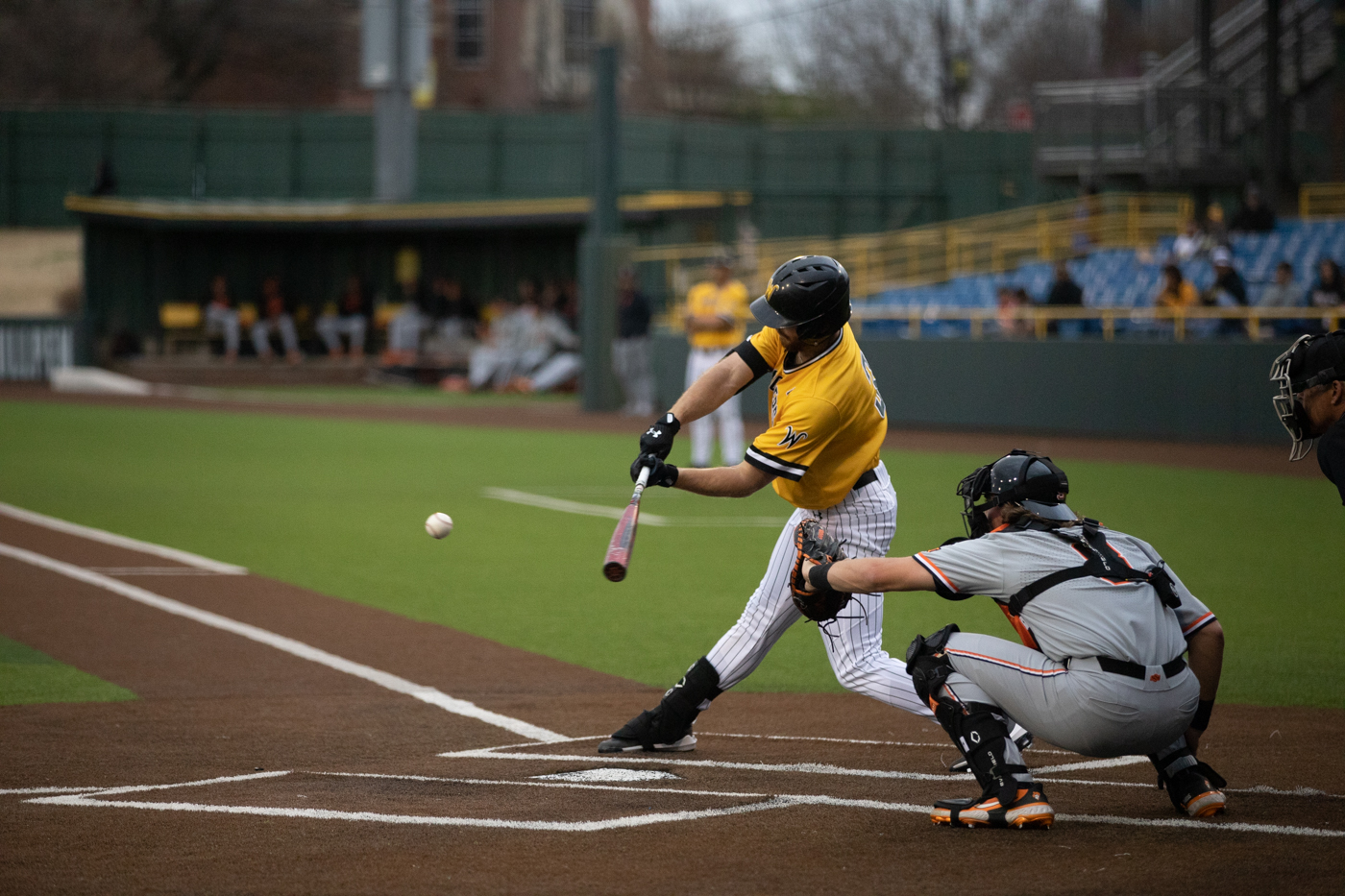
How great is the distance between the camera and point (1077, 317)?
2095 centimetres

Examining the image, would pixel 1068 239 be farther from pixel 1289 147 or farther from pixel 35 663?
pixel 35 663

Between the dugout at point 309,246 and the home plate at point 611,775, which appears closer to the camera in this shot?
the home plate at point 611,775

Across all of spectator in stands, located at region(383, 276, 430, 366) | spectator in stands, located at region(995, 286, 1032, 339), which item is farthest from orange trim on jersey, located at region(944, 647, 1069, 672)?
spectator in stands, located at region(383, 276, 430, 366)

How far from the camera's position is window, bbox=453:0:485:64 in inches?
2311

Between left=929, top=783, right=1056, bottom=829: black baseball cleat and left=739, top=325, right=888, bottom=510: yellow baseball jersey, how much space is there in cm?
121

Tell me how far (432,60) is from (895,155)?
23734mm

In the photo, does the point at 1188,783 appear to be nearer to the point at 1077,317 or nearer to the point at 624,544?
the point at 624,544

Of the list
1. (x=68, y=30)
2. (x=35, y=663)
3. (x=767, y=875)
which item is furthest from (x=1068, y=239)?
(x=68, y=30)

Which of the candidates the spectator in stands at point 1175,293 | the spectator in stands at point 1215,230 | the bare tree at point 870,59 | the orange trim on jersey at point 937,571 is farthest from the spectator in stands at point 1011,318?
the bare tree at point 870,59

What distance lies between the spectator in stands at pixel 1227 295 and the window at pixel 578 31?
45.4 m

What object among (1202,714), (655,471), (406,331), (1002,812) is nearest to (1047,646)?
(1002,812)

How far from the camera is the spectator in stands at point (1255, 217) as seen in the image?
23.2m

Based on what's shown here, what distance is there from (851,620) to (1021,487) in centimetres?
106

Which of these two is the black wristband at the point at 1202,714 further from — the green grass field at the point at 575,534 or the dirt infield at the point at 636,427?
the dirt infield at the point at 636,427
